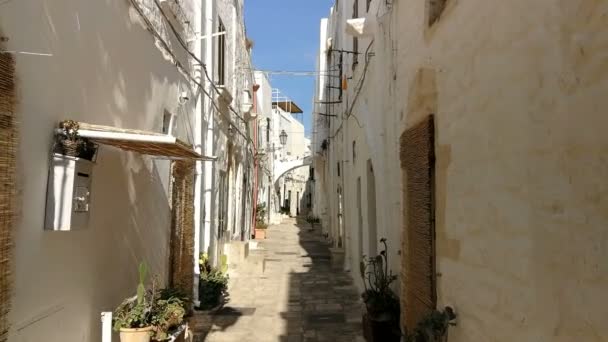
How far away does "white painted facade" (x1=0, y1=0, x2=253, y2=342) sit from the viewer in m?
2.90

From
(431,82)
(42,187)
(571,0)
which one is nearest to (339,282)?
(431,82)

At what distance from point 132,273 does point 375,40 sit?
4534 millimetres

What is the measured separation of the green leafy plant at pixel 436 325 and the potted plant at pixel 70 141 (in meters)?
2.82

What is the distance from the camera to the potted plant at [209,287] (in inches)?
312

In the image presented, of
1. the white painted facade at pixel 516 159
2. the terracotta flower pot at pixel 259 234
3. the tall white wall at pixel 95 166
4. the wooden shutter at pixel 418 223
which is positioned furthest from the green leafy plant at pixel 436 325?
the terracotta flower pot at pixel 259 234

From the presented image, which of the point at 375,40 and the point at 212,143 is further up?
the point at 375,40

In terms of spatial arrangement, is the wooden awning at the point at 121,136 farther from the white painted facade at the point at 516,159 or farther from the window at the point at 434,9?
the window at the point at 434,9

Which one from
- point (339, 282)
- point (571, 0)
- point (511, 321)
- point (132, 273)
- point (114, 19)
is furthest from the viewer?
point (339, 282)

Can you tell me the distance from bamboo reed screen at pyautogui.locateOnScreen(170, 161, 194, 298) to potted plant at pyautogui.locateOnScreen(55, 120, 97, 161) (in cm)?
305

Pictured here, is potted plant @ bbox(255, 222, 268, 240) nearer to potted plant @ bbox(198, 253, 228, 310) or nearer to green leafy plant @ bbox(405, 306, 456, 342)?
potted plant @ bbox(198, 253, 228, 310)

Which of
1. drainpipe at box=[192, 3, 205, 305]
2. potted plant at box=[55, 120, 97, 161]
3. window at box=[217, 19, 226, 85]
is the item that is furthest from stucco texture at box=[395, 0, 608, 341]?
window at box=[217, 19, 226, 85]

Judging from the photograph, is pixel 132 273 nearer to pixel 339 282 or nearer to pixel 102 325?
pixel 102 325

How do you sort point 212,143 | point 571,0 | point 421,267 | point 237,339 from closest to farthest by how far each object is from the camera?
point 571,0, point 421,267, point 237,339, point 212,143

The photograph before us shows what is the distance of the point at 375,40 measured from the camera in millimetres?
7254
